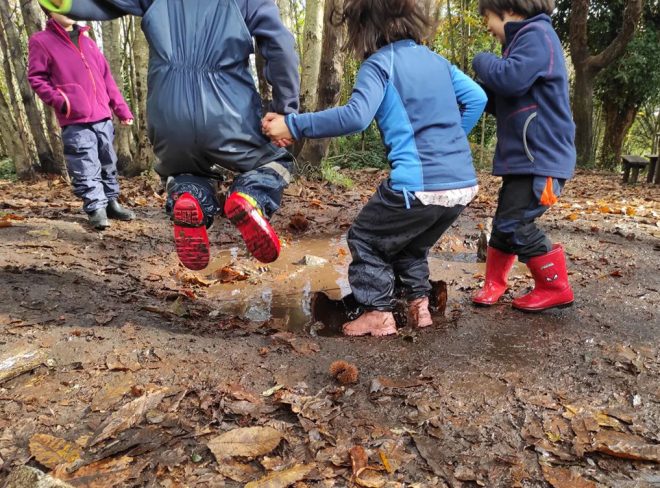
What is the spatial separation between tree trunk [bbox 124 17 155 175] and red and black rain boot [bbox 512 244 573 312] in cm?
662

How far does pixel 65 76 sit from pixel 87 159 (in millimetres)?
765

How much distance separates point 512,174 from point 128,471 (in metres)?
2.32

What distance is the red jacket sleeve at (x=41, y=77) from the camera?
418cm

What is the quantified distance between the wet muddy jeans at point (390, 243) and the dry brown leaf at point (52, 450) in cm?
151

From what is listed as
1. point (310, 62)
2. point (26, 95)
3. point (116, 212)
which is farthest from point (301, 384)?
point (26, 95)

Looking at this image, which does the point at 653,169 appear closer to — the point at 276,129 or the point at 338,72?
the point at 338,72

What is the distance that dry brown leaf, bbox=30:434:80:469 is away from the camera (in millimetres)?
1528

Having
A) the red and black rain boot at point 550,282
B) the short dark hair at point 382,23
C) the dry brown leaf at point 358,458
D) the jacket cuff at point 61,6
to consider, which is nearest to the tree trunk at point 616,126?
the red and black rain boot at point 550,282

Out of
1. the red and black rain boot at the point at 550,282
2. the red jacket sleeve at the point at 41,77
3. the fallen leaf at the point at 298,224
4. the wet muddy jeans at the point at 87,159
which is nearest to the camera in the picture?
the red and black rain boot at the point at 550,282

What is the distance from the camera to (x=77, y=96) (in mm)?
4293

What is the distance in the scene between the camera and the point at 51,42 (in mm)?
4277

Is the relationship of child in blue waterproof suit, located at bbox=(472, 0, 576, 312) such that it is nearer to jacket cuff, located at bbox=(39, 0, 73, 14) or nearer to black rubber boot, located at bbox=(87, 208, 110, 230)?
jacket cuff, located at bbox=(39, 0, 73, 14)

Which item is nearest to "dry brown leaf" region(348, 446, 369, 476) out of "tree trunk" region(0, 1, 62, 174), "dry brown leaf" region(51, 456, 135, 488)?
"dry brown leaf" region(51, 456, 135, 488)

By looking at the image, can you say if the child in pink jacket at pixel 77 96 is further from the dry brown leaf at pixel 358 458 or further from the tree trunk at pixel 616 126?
the tree trunk at pixel 616 126
